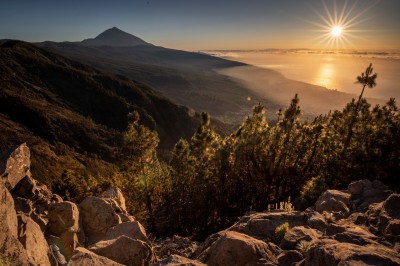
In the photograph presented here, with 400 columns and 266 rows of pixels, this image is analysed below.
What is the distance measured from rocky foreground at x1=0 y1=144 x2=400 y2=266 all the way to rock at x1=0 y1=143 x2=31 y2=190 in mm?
69

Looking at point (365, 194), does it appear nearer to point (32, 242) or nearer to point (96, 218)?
point (96, 218)

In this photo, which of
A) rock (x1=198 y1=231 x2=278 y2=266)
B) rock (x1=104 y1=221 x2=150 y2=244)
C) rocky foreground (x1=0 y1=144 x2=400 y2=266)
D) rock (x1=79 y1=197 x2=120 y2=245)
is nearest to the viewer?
rocky foreground (x1=0 y1=144 x2=400 y2=266)

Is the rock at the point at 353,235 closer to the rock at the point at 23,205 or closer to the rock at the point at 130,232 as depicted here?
the rock at the point at 130,232

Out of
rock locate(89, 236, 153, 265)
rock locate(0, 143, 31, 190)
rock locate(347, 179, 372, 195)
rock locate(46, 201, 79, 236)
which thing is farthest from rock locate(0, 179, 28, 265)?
rock locate(347, 179, 372, 195)

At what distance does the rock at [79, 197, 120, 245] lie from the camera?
21.4m

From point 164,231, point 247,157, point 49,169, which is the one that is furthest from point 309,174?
point 49,169

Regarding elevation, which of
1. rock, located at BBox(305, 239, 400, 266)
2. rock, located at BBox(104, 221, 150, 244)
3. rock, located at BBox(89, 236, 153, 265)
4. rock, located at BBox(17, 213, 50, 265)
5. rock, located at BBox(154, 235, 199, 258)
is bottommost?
rock, located at BBox(154, 235, 199, 258)

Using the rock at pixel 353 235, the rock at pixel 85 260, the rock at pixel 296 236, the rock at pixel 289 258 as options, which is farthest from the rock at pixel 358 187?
the rock at pixel 85 260

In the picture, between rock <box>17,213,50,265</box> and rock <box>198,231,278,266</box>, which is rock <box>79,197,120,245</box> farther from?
rock <box>198,231,278,266</box>

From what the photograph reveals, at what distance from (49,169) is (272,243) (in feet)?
303

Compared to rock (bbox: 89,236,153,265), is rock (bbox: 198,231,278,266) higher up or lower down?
higher up

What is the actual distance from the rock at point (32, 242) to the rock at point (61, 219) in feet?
16.7

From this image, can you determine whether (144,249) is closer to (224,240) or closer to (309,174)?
(224,240)

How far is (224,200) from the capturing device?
38125 millimetres
